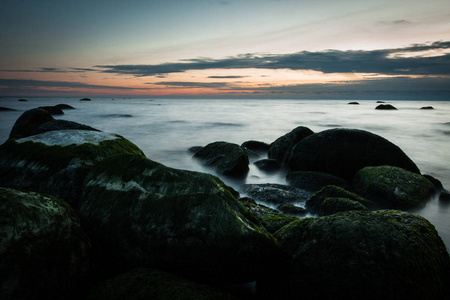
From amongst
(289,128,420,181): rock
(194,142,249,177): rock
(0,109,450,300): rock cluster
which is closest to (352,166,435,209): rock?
(289,128,420,181): rock

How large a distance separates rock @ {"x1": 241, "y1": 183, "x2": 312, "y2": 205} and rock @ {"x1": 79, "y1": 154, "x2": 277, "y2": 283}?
3057mm

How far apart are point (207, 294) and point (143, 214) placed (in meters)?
1.12

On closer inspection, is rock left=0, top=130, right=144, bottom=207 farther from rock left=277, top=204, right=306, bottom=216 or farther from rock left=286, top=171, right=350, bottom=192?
rock left=286, top=171, right=350, bottom=192

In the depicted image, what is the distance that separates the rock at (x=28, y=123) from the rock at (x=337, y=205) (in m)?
12.5

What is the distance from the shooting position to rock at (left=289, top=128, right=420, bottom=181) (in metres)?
7.65

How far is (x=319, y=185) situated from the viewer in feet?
23.5

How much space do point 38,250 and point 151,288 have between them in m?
1.06

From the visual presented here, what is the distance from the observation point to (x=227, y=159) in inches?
346

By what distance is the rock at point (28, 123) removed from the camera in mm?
12172

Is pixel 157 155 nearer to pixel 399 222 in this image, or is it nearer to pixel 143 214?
pixel 143 214

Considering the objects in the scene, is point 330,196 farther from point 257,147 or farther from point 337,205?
point 257,147

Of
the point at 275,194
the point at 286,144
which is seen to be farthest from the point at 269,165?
the point at 275,194

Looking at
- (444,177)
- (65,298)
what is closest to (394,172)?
(444,177)

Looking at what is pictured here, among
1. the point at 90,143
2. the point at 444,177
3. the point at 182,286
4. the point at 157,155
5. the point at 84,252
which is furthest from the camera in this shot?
the point at 157,155
